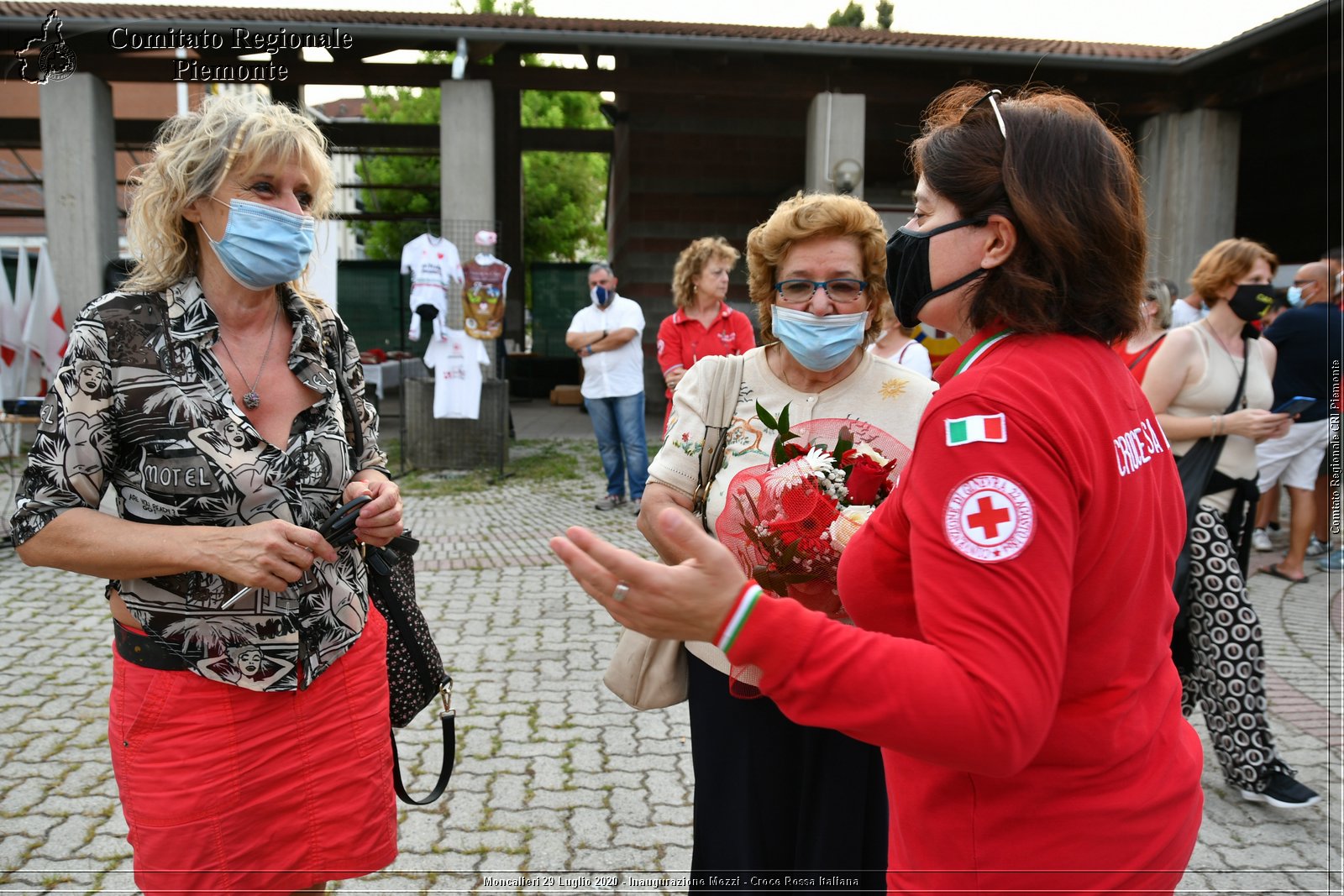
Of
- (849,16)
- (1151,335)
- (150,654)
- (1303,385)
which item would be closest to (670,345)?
(1151,335)

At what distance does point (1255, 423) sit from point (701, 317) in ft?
15.5

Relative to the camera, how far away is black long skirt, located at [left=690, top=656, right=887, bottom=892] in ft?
7.66

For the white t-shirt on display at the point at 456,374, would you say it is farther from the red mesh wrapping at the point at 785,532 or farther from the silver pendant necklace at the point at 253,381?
the red mesh wrapping at the point at 785,532

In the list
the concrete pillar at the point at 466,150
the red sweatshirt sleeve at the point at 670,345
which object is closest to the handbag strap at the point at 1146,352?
the red sweatshirt sleeve at the point at 670,345

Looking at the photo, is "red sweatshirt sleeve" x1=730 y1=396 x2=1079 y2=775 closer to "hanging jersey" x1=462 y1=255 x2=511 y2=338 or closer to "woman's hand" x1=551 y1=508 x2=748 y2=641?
"woman's hand" x1=551 y1=508 x2=748 y2=641

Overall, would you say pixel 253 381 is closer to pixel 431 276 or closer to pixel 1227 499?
pixel 1227 499

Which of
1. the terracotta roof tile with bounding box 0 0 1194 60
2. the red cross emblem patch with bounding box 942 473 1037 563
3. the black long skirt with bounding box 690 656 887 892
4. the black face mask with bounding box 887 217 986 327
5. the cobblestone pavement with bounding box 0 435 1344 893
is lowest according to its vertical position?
the cobblestone pavement with bounding box 0 435 1344 893

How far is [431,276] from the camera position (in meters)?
10.7

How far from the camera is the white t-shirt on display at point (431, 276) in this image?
1063 centimetres

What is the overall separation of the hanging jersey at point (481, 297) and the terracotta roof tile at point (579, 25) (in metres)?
3.47

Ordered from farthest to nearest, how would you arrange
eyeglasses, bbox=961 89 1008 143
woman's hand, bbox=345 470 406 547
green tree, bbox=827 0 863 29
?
green tree, bbox=827 0 863 29
woman's hand, bbox=345 470 406 547
eyeglasses, bbox=961 89 1008 143

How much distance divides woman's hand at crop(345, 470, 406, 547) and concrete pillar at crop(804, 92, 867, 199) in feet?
38.5

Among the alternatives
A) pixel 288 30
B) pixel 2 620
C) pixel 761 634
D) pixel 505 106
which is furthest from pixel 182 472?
pixel 505 106

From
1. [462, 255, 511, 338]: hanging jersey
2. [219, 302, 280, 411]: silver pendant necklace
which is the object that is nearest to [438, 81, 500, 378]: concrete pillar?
[462, 255, 511, 338]: hanging jersey
